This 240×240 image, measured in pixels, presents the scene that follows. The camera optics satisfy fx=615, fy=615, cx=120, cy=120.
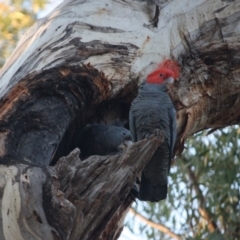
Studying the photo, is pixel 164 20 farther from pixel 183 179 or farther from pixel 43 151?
pixel 183 179

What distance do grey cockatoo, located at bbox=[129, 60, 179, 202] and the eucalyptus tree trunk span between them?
144 millimetres

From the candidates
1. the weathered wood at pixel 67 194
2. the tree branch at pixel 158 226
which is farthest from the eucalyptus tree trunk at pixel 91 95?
the tree branch at pixel 158 226

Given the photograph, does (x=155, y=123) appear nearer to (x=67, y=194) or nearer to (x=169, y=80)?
(x=169, y=80)

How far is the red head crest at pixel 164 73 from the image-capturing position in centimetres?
317

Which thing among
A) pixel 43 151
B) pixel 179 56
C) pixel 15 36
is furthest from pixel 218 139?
pixel 43 151

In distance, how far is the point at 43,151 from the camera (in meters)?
2.70

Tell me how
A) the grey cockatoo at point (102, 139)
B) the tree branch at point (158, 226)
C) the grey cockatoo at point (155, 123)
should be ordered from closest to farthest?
1. the grey cockatoo at point (155, 123)
2. the grey cockatoo at point (102, 139)
3. the tree branch at point (158, 226)

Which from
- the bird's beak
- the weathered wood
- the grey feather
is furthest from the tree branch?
the weathered wood

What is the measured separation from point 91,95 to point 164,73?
397mm

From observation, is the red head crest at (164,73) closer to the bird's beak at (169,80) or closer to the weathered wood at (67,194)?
the bird's beak at (169,80)

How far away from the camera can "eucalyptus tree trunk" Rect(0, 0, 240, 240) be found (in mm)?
2271

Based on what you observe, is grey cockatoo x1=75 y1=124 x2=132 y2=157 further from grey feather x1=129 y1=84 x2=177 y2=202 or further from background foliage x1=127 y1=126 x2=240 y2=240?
background foliage x1=127 y1=126 x2=240 y2=240

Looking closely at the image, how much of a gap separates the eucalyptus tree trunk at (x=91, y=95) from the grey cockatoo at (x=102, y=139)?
57mm

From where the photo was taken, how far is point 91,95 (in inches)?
122
